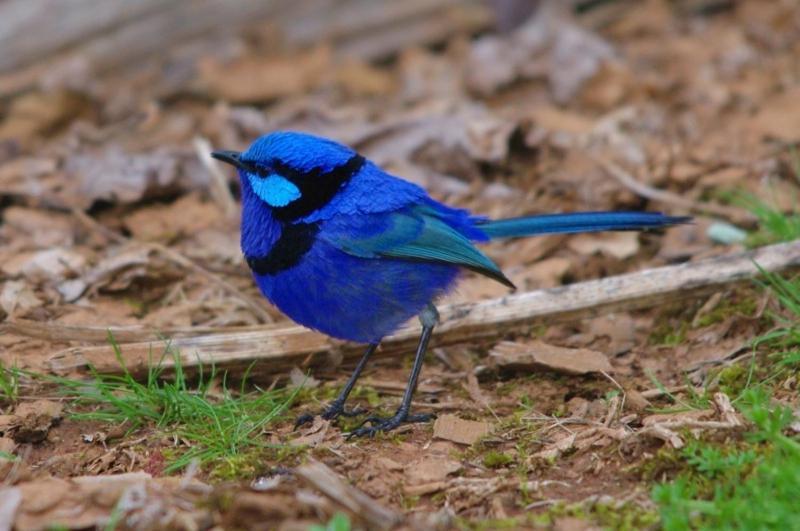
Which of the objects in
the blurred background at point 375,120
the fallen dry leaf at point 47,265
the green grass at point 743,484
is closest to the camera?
the green grass at point 743,484

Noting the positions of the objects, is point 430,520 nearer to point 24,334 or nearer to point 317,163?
point 317,163

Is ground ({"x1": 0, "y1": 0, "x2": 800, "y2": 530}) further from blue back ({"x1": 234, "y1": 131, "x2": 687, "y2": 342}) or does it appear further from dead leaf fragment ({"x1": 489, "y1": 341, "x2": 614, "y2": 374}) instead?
blue back ({"x1": 234, "y1": 131, "x2": 687, "y2": 342})

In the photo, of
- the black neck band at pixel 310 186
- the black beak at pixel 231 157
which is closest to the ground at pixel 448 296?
the black neck band at pixel 310 186

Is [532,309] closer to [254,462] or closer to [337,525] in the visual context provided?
[254,462]

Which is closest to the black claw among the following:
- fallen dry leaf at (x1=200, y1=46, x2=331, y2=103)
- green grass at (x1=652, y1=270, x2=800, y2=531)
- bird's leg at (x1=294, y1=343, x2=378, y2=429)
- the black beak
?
bird's leg at (x1=294, y1=343, x2=378, y2=429)

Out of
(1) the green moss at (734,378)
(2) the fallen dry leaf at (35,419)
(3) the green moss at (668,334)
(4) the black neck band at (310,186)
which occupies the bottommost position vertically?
(3) the green moss at (668,334)

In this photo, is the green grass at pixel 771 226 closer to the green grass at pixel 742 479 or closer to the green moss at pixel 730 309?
the green moss at pixel 730 309

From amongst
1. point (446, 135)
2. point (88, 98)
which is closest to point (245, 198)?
point (446, 135)

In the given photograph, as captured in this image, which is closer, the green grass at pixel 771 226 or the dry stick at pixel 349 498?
the dry stick at pixel 349 498

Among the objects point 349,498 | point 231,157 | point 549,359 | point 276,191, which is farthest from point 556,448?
point 231,157
